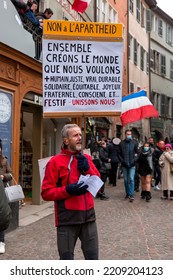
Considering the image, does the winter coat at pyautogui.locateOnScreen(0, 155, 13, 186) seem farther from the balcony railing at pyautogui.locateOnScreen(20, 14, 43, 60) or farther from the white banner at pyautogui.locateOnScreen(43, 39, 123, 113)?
the balcony railing at pyautogui.locateOnScreen(20, 14, 43, 60)

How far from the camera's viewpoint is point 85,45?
764 cm

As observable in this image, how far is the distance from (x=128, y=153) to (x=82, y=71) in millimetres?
5712

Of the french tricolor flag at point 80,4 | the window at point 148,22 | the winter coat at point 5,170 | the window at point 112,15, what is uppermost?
the window at point 148,22

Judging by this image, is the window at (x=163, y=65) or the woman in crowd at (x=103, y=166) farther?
the window at (x=163, y=65)

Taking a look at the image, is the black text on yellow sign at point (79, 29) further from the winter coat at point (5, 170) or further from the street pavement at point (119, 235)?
the street pavement at point (119, 235)

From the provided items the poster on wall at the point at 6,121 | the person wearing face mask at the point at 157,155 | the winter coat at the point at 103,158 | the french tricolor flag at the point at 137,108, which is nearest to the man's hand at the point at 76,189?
the poster on wall at the point at 6,121

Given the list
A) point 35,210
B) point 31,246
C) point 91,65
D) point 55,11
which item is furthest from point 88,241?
point 55,11

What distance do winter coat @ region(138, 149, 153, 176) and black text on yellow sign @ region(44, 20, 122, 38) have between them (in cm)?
596

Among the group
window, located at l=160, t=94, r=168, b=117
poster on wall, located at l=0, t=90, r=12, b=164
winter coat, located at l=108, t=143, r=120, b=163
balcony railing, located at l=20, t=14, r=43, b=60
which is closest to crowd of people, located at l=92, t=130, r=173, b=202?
winter coat, located at l=108, t=143, r=120, b=163

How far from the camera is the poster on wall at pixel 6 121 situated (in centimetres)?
1016

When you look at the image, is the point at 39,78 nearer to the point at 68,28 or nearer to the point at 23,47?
the point at 23,47

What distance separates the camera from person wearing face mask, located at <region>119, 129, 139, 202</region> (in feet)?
42.3

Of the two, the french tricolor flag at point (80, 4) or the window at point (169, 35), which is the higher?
the window at point (169, 35)

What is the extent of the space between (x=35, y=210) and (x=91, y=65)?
5.36 metres
